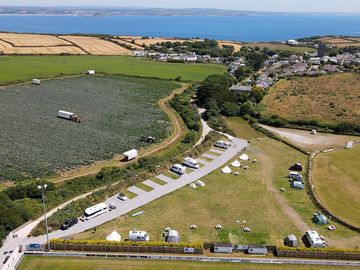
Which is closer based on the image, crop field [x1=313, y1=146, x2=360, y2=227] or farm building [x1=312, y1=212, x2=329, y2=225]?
farm building [x1=312, y1=212, x2=329, y2=225]

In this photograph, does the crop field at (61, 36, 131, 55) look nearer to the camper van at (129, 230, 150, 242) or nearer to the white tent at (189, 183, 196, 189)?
the white tent at (189, 183, 196, 189)

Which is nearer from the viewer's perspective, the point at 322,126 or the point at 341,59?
the point at 322,126

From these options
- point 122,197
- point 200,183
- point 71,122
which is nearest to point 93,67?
point 71,122

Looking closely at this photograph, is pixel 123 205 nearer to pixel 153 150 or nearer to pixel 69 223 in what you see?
pixel 69 223

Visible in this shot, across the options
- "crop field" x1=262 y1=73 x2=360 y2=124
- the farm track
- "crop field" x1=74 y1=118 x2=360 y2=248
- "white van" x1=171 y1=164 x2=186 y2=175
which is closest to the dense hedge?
"crop field" x1=74 y1=118 x2=360 y2=248

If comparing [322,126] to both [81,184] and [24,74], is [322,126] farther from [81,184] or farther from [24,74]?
[24,74]

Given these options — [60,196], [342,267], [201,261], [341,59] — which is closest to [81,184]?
[60,196]
